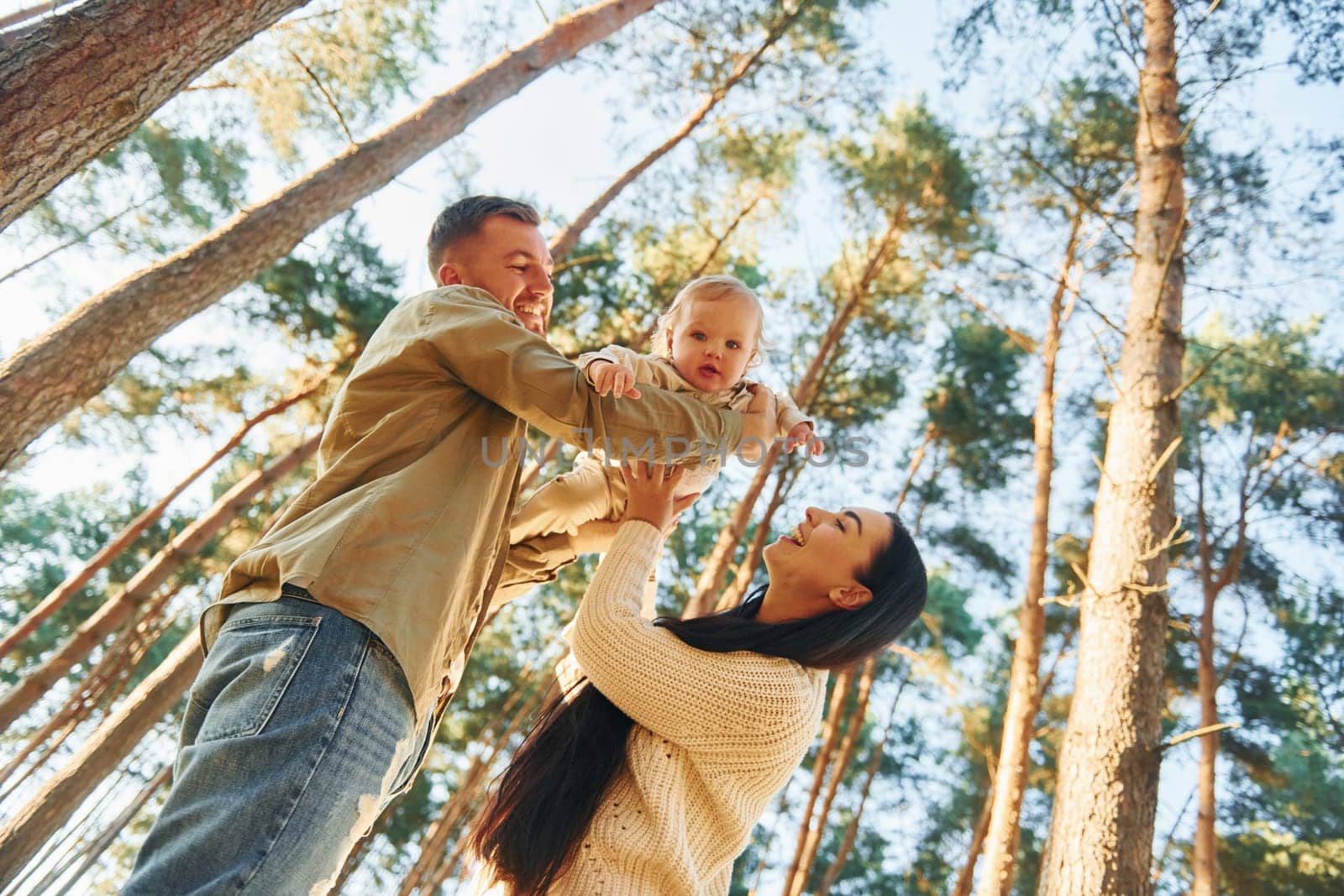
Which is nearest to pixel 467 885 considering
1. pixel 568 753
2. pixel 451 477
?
pixel 568 753

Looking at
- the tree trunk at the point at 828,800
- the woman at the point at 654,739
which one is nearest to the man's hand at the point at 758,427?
the woman at the point at 654,739

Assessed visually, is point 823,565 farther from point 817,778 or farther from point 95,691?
point 95,691

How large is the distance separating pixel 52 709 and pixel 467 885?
15781mm

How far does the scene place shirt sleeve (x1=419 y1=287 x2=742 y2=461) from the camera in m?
1.77

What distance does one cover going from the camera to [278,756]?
1.35 m

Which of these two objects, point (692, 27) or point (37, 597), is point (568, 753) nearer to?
point (692, 27)

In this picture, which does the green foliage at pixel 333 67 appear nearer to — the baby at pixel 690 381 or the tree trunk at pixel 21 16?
the tree trunk at pixel 21 16

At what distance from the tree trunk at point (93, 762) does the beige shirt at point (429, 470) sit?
425cm

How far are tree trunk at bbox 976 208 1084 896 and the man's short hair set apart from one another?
428 cm

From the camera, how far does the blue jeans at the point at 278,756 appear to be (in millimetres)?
1272

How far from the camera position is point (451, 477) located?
1706mm

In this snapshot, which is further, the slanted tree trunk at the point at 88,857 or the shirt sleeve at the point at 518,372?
the slanted tree trunk at the point at 88,857

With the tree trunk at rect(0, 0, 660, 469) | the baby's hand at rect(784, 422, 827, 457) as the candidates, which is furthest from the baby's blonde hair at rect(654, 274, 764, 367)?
the tree trunk at rect(0, 0, 660, 469)

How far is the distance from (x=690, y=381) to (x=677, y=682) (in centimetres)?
116
